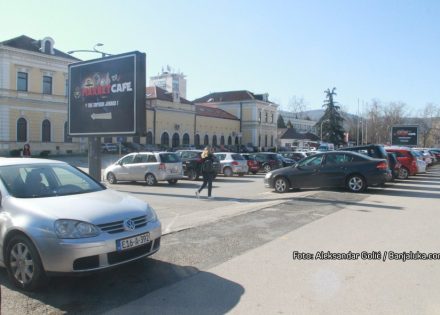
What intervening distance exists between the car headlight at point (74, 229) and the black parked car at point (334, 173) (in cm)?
1157

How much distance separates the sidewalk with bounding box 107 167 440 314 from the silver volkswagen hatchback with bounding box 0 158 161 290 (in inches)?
28.3

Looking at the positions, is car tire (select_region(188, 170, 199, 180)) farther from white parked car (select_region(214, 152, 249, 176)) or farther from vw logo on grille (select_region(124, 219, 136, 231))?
vw logo on grille (select_region(124, 219, 136, 231))

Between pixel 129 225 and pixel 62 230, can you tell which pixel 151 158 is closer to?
pixel 129 225

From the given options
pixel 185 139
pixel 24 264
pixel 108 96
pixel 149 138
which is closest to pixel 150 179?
pixel 108 96

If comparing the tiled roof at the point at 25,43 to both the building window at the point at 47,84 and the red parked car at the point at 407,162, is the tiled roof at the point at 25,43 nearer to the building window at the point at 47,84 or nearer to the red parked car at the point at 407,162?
the building window at the point at 47,84

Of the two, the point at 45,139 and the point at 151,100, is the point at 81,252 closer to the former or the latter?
the point at 45,139

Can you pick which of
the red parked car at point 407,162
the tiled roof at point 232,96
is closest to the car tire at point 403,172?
the red parked car at point 407,162

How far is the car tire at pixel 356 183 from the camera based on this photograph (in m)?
15.0

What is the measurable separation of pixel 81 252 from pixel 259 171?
85.7 ft

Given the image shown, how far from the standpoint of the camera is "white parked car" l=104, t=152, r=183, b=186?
64.2ft

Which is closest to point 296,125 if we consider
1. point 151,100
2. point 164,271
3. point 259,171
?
point 151,100

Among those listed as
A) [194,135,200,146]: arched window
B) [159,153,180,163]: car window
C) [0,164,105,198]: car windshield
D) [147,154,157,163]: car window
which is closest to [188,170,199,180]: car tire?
[159,153,180,163]: car window

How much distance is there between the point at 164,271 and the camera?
5.79 metres

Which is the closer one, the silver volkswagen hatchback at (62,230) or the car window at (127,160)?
the silver volkswagen hatchback at (62,230)
